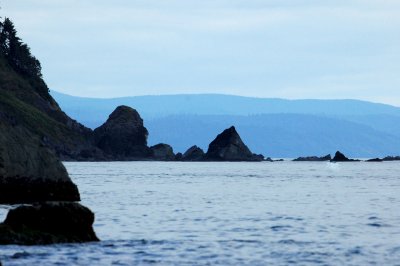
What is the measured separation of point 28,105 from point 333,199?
13627 cm

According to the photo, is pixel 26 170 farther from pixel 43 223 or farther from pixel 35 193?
pixel 43 223

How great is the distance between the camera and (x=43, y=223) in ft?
95.4

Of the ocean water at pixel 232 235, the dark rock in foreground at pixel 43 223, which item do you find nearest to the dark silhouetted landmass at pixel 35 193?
the dark rock in foreground at pixel 43 223

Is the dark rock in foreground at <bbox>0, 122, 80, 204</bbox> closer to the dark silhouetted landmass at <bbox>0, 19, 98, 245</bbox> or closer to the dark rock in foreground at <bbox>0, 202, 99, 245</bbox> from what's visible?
the dark silhouetted landmass at <bbox>0, 19, 98, 245</bbox>

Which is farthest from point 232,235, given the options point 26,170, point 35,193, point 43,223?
point 26,170

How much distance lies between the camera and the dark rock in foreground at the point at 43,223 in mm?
28594

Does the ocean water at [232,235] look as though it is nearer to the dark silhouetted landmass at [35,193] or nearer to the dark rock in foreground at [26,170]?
the dark silhouetted landmass at [35,193]

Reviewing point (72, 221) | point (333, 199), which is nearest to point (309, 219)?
point (72, 221)

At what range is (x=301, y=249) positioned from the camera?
28891 mm

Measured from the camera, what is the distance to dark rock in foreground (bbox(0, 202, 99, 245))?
28594 millimetres

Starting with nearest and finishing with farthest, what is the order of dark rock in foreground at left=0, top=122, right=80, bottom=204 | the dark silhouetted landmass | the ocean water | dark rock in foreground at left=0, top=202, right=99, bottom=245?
the ocean water
dark rock in foreground at left=0, top=202, right=99, bottom=245
the dark silhouetted landmass
dark rock in foreground at left=0, top=122, right=80, bottom=204

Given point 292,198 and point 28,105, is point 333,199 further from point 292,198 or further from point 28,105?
point 28,105

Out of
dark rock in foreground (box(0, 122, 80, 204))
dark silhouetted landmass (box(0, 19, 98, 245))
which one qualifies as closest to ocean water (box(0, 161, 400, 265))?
dark silhouetted landmass (box(0, 19, 98, 245))

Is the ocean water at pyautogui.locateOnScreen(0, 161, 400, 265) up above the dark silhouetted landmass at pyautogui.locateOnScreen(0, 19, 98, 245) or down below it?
below
